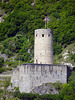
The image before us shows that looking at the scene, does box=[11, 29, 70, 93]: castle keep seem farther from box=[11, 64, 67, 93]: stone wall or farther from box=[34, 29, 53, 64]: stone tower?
box=[34, 29, 53, 64]: stone tower

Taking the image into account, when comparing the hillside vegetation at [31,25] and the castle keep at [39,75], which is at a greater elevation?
the hillside vegetation at [31,25]

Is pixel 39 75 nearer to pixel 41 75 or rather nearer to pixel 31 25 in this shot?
pixel 41 75

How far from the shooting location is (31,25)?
7450 centimetres

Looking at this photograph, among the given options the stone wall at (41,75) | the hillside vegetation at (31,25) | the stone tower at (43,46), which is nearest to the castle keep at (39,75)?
the stone wall at (41,75)

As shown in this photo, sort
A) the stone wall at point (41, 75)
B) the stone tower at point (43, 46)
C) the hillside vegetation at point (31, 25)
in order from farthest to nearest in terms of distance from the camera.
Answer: the hillside vegetation at point (31, 25)
the stone tower at point (43, 46)
the stone wall at point (41, 75)

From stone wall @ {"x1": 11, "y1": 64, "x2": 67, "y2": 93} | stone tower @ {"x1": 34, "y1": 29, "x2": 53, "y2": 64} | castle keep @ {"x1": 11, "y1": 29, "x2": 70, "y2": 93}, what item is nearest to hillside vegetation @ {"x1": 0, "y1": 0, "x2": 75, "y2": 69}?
stone tower @ {"x1": 34, "y1": 29, "x2": 53, "y2": 64}

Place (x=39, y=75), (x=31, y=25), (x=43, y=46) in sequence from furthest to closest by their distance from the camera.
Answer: (x=31, y=25) < (x=43, y=46) < (x=39, y=75)

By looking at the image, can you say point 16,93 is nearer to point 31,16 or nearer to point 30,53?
point 30,53

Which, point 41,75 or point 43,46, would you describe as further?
point 43,46

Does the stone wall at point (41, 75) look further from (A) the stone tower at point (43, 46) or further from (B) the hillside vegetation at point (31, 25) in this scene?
(B) the hillside vegetation at point (31, 25)

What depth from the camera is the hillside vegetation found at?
2682 inches

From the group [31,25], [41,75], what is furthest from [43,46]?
[31,25]

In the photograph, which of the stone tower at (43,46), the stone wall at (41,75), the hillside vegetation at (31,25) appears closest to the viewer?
the stone wall at (41,75)

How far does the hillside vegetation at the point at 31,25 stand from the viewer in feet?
224
